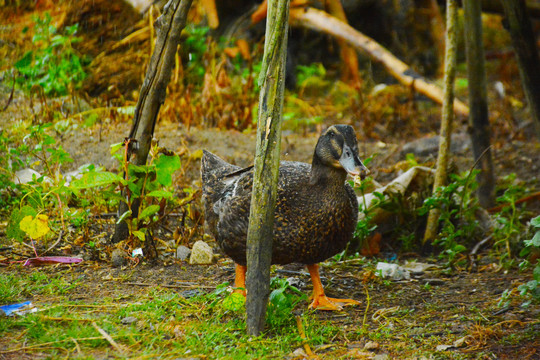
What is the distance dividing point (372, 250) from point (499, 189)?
1.72 m

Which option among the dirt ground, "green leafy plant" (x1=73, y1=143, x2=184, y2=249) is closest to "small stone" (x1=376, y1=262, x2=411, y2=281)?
the dirt ground

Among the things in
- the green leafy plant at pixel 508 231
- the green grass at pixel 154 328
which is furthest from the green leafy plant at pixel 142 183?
the green leafy plant at pixel 508 231

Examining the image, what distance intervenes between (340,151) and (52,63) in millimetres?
4520

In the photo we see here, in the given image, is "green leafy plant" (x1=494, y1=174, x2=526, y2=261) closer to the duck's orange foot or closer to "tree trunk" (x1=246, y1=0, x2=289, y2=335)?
the duck's orange foot

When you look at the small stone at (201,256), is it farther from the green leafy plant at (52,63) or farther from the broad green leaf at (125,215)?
the green leafy plant at (52,63)

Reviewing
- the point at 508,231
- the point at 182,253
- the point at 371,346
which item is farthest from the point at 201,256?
the point at 508,231

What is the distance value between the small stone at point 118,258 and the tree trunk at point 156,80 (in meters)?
0.22

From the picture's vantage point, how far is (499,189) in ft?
19.0

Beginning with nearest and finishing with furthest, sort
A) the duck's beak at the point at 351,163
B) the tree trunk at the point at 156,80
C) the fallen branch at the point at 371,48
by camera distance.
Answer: the duck's beak at the point at 351,163 → the tree trunk at the point at 156,80 → the fallen branch at the point at 371,48

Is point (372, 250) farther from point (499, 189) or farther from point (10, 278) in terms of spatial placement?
point (10, 278)

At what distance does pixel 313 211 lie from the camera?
11.7 ft

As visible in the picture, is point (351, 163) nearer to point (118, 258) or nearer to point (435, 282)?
point (435, 282)

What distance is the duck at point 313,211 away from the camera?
3521mm

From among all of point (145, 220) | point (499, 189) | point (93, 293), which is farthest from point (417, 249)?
point (93, 293)
